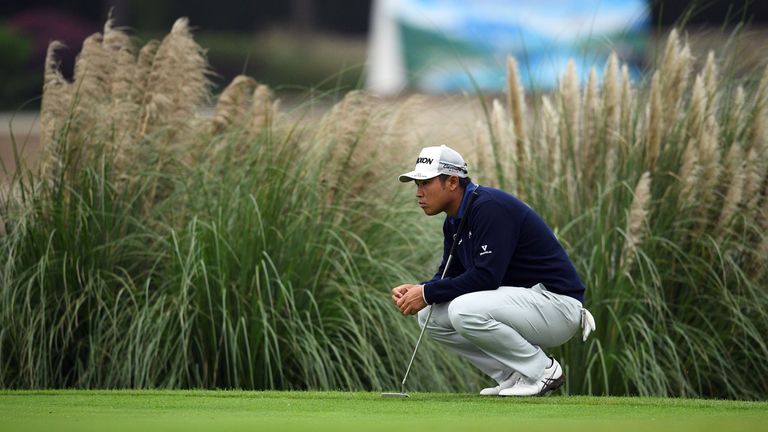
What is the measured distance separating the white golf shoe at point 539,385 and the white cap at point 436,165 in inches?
41.5

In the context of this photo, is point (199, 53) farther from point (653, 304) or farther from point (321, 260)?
point (653, 304)

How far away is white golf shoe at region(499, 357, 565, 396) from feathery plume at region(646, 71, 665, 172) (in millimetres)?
2614

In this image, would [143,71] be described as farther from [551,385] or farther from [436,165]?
[551,385]

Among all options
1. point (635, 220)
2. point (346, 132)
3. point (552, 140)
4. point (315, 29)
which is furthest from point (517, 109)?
point (315, 29)

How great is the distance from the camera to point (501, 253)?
20.2 feet

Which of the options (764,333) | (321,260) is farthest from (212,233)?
(764,333)

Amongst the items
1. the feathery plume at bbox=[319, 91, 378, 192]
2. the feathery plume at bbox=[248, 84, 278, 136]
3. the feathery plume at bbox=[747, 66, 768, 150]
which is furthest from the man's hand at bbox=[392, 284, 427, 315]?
the feathery plume at bbox=[747, 66, 768, 150]

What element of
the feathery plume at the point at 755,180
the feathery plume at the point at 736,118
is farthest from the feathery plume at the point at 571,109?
the feathery plume at the point at 755,180

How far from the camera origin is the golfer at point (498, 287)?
6191mm

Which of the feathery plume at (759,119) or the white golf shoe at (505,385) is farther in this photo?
the feathery plume at (759,119)

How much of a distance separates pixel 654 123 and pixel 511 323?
2.79m

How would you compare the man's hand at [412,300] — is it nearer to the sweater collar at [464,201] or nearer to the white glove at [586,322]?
the sweater collar at [464,201]

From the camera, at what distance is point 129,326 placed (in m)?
7.96

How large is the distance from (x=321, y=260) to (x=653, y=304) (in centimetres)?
205
